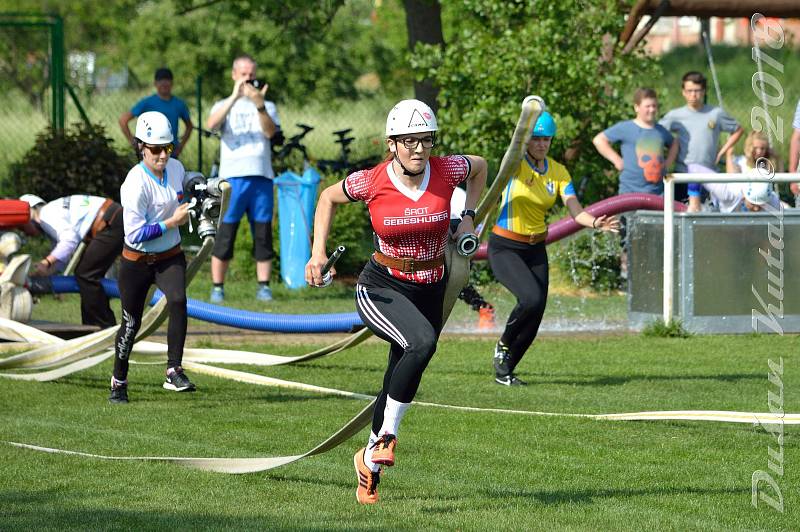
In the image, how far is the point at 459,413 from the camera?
9.38m

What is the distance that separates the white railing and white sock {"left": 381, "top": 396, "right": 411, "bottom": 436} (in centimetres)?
671

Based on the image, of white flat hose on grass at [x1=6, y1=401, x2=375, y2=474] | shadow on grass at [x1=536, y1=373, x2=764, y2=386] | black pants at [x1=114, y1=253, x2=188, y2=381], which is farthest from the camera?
shadow on grass at [x1=536, y1=373, x2=764, y2=386]

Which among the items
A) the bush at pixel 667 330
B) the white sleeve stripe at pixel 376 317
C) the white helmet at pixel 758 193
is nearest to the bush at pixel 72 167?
the bush at pixel 667 330

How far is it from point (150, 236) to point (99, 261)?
3.16 metres

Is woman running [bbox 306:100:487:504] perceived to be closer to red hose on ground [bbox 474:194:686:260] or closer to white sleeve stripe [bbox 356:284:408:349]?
white sleeve stripe [bbox 356:284:408:349]

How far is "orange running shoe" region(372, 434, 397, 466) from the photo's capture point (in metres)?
6.80

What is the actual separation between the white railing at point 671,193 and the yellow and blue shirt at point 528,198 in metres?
2.85

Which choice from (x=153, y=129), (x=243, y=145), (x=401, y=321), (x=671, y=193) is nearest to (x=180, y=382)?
(x=153, y=129)

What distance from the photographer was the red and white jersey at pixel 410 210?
7059 millimetres

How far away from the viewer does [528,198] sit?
10555 mm

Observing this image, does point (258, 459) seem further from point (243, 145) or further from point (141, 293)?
point (243, 145)

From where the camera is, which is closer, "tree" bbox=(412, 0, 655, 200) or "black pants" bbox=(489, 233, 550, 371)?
"black pants" bbox=(489, 233, 550, 371)

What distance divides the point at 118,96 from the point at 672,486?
19.8 meters

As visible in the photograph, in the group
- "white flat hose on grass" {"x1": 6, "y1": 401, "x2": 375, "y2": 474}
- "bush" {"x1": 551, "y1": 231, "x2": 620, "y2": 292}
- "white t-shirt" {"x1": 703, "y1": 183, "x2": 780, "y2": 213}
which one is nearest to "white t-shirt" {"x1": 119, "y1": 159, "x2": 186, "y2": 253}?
"white flat hose on grass" {"x1": 6, "y1": 401, "x2": 375, "y2": 474}
